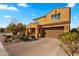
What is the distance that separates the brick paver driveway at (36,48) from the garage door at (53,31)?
11 cm

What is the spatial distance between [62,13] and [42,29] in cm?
62

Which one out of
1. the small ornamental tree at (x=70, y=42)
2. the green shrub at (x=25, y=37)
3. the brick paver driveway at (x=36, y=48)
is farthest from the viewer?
the green shrub at (x=25, y=37)

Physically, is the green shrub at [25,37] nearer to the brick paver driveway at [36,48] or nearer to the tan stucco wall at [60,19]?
the brick paver driveway at [36,48]

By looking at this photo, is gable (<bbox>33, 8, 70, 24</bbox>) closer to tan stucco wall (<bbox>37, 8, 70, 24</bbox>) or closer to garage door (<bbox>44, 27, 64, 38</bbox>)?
tan stucco wall (<bbox>37, 8, 70, 24</bbox>)

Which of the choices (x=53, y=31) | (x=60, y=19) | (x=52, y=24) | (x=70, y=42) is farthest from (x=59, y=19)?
(x=70, y=42)

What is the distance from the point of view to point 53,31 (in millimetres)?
5145

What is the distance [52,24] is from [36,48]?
0.66 meters

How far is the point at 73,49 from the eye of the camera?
4.90 metres

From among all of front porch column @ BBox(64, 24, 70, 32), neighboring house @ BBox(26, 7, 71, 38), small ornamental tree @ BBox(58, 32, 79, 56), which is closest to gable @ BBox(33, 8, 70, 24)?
neighboring house @ BBox(26, 7, 71, 38)

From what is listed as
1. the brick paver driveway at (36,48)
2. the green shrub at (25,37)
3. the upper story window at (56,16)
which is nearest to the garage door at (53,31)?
the brick paver driveway at (36,48)

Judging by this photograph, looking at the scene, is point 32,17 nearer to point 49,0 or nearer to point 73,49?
point 49,0

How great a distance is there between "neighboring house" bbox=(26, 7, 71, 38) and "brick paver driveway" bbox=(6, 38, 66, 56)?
0.16 metres

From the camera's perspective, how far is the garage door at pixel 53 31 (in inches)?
198

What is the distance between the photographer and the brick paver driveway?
501 centimetres
